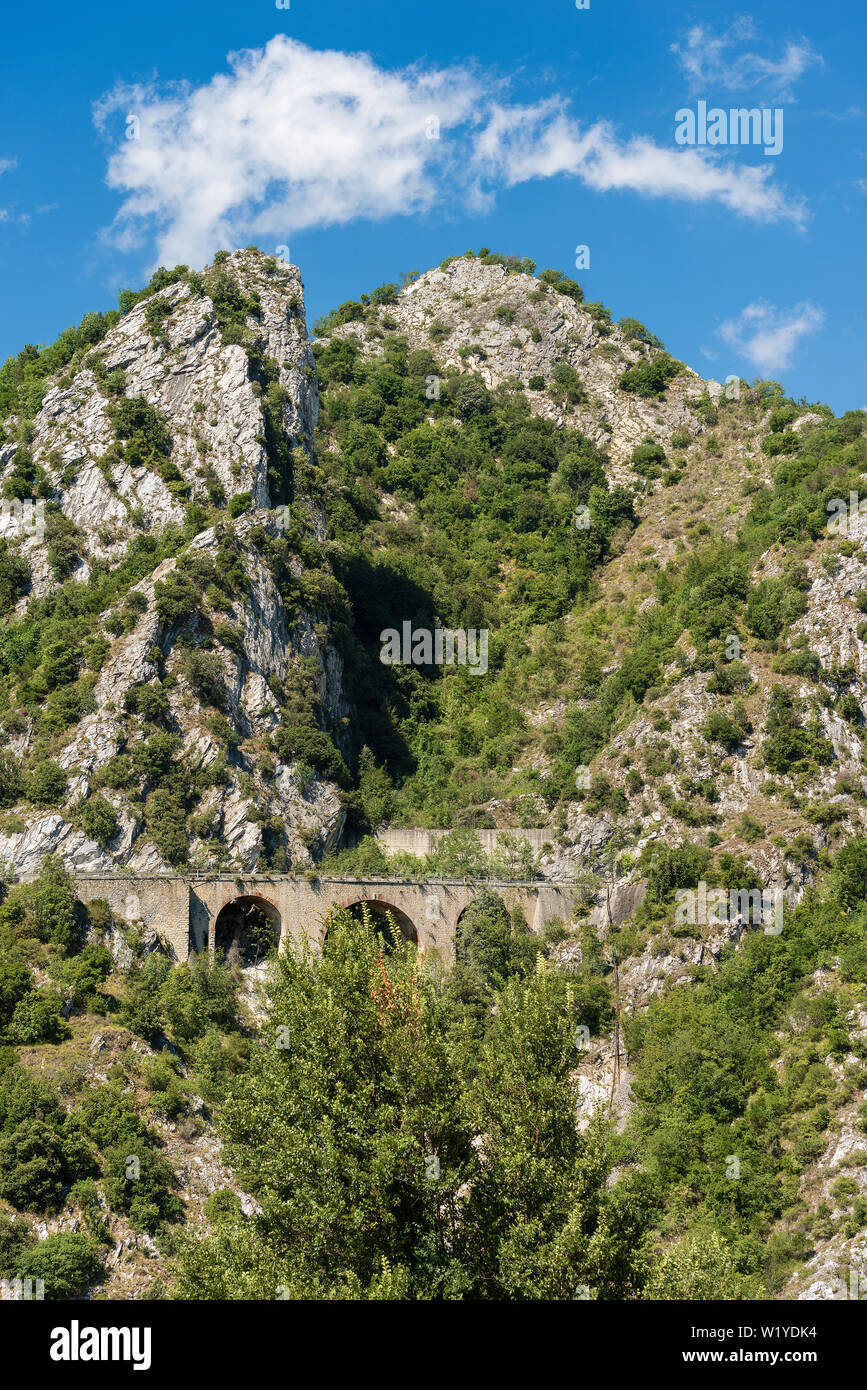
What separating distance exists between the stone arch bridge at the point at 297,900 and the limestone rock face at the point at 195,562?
2192 mm

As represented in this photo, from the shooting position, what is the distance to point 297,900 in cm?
6450

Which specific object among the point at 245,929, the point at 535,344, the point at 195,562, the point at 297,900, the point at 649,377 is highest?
the point at 535,344

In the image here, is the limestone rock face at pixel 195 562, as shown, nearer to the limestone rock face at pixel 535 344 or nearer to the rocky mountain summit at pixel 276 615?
the rocky mountain summit at pixel 276 615

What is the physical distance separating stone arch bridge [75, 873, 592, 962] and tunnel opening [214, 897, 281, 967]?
0.09 metres

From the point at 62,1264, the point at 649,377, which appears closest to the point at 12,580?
the point at 62,1264

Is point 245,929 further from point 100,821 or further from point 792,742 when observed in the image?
point 792,742

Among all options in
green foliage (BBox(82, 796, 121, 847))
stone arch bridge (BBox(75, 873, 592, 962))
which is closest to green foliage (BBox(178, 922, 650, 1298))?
stone arch bridge (BBox(75, 873, 592, 962))

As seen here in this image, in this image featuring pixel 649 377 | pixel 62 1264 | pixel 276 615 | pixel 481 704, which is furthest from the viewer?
pixel 649 377

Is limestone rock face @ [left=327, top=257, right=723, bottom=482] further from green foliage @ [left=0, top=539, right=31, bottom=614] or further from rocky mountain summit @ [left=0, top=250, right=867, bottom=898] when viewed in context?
green foliage @ [left=0, top=539, right=31, bottom=614]

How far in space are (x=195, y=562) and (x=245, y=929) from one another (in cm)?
2195

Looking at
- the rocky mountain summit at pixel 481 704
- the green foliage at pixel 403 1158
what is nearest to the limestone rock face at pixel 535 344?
the rocky mountain summit at pixel 481 704

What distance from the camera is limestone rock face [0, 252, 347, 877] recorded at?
65812mm

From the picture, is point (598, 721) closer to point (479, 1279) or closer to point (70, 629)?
point (70, 629)

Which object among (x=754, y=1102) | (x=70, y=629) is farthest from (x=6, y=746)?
(x=754, y=1102)
